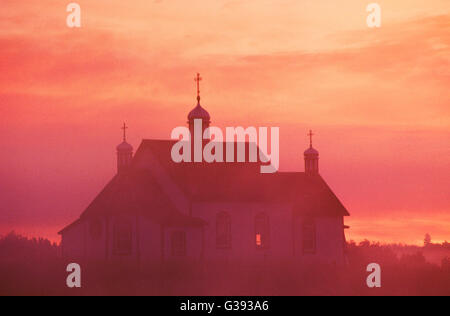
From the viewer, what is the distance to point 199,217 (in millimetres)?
51656

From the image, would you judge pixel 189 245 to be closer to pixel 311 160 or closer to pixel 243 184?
pixel 243 184

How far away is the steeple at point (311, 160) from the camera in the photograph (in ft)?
189

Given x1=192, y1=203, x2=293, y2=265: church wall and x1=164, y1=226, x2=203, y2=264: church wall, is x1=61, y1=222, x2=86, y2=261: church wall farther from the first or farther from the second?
x1=192, y1=203, x2=293, y2=265: church wall

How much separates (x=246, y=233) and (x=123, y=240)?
7.72 meters

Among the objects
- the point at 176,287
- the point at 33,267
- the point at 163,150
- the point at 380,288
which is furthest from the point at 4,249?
the point at 380,288

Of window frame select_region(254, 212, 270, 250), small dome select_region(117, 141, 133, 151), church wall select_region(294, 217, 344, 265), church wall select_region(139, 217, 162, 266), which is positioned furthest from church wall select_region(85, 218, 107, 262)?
church wall select_region(294, 217, 344, 265)

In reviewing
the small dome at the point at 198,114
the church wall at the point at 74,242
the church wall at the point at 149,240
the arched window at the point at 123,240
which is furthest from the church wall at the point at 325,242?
the church wall at the point at 74,242

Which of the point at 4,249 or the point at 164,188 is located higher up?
the point at 164,188

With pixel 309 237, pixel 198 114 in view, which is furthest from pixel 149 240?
pixel 309 237

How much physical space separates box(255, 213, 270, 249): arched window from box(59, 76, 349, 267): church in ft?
0.21

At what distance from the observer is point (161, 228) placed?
164 ft
